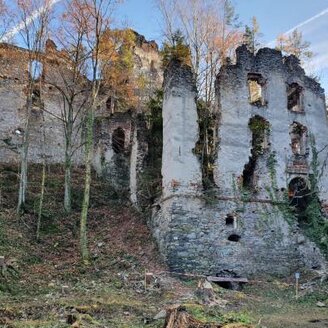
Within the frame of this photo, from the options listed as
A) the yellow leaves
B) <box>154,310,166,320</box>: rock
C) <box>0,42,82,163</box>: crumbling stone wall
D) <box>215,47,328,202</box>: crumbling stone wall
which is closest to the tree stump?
<box>154,310,166,320</box>: rock

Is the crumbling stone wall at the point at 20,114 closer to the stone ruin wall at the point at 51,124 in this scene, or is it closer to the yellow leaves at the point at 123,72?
the stone ruin wall at the point at 51,124

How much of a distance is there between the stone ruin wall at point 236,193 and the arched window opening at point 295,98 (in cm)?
29

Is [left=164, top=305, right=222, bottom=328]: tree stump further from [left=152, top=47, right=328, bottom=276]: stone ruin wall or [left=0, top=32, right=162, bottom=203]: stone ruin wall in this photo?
[left=0, top=32, right=162, bottom=203]: stone ruin wall

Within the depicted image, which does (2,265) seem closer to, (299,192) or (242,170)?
(242,170)

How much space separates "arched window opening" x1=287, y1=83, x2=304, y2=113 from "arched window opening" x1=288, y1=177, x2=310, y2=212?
10.2 feet

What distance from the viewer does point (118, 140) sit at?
79.3 feet

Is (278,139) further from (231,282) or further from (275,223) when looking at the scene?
(231,282)

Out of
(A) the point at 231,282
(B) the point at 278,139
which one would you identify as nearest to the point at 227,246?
(A) the point at 231,282

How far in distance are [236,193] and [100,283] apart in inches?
261

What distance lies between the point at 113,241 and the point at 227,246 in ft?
14.2

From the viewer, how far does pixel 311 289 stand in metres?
14.9

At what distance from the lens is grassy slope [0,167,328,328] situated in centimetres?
1041

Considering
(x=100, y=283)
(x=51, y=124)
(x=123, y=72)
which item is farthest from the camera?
(x=123, y=72)

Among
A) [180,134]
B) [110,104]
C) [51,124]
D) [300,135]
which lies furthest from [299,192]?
[51,124]
